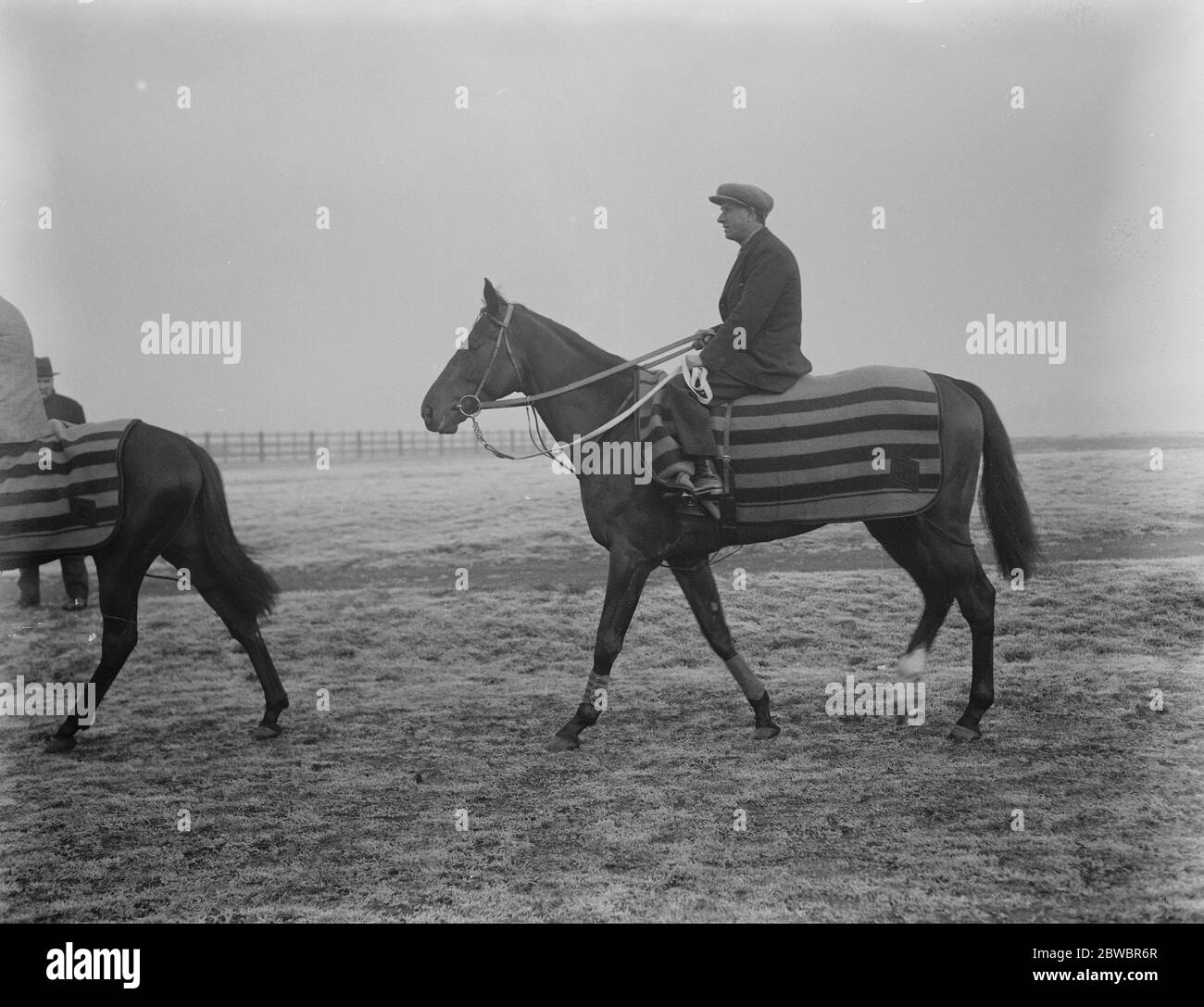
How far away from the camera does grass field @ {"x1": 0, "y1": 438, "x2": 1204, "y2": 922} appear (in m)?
4.80

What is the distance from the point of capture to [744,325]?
241 inches

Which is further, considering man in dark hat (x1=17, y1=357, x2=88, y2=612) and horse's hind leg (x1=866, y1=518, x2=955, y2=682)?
man in dark hat (x1=17, y1=357, x2=88, y2=612)

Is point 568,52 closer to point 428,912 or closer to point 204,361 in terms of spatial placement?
point 204,361

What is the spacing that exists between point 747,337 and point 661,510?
1.04 metres

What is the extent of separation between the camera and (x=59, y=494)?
6371mm

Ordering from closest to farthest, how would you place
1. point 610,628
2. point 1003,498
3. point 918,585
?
point 610,628 < point 1003,498 < point 918,585

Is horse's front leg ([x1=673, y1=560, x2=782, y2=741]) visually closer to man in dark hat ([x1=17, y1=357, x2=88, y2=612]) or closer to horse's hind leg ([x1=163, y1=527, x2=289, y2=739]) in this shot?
horse's hind leg ([x1=163, y1=527, x2=289, y2=739])

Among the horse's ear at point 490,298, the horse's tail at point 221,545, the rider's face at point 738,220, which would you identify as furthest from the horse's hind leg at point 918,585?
the horse's tail at point 221,545

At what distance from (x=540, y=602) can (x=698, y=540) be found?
2.74m

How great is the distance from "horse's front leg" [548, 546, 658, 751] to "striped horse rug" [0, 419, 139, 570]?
2820 mm

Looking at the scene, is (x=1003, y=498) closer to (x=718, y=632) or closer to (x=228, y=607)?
(x=718, y=632)

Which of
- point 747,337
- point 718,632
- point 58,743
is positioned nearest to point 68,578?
point 58,743

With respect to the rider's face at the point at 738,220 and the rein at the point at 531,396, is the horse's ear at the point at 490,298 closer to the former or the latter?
the rein at the point at 531,396

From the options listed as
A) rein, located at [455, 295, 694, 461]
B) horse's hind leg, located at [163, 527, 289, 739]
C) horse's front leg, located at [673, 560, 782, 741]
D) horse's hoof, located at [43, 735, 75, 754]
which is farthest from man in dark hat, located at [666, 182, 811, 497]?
horse's hoof, located at [43, 735, 75, 754]
